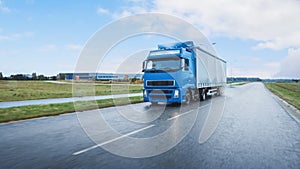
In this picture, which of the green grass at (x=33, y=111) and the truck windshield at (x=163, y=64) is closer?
the green grass at (x=33, y=111)

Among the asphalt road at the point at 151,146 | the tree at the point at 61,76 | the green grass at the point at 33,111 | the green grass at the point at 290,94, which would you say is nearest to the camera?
the asphalt road at the point at 151,146

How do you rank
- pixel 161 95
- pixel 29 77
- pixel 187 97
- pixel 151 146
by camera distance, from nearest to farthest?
pixel 151 146, pixel 161 95, pixel 187 97, pixel 29 77

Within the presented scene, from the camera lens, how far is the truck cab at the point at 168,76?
1389 centimetres

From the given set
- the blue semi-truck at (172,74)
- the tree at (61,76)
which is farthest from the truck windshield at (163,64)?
the tree at (61,76)

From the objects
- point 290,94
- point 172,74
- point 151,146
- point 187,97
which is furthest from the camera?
point 290,94

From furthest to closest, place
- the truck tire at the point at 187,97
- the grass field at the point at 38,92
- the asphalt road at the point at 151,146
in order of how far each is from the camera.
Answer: the grass field at the point at 38,92 → the truck tire at the point at 187,97 → the asphalt road at the point at 151,146

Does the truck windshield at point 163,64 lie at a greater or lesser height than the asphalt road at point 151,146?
greater

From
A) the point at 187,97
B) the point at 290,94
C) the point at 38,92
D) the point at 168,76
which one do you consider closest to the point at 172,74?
the point at 168,76

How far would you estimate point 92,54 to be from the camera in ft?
37.4

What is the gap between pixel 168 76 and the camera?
13898 mm

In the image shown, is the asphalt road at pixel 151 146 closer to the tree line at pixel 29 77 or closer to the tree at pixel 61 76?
the tree line at pixel 29 77

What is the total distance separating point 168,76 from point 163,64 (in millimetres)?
872

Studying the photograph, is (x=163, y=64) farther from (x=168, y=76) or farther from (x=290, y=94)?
(x=290, y=94)

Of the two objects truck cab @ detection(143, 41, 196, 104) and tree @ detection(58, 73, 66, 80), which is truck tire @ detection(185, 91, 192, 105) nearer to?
truck cab @ detection(143, 41, 196, 104)
